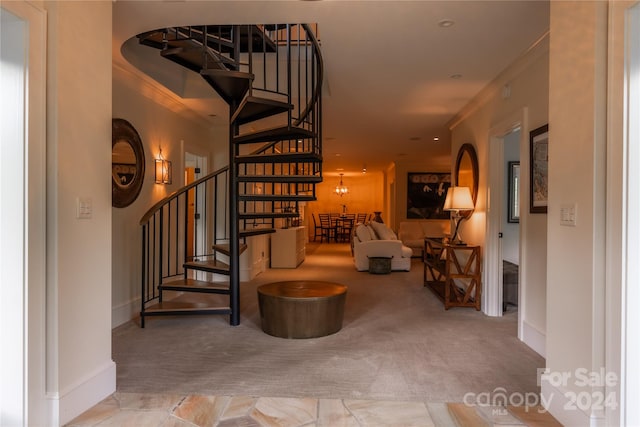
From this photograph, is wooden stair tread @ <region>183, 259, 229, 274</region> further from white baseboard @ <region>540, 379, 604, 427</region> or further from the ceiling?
white baseboard @ <region>540, 379, 604, 427</region>

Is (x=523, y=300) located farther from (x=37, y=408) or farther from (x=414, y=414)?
(x=37, y=408)

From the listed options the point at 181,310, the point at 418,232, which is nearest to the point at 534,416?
the point at 181,310

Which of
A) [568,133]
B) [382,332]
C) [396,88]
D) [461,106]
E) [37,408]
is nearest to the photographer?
[37,408]

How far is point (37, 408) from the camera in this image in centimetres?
193

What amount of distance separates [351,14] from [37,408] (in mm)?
3041

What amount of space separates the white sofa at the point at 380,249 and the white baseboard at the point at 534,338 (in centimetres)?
384

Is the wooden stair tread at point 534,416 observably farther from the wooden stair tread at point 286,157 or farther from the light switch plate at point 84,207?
the light switch plate at point 84,207

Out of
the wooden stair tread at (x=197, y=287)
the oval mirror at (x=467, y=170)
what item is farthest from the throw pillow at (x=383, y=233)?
the wooden stair tread at (x=197, y=287)

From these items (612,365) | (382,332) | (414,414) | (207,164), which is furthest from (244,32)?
(612,365)

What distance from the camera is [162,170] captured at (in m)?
4.79

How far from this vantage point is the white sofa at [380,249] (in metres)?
7.29

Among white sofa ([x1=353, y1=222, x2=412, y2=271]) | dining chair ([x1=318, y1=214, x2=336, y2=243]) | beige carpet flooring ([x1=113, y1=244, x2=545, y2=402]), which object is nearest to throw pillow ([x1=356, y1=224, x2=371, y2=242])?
white sofa ([x1=353, y1=222, x2=412, y2=271])

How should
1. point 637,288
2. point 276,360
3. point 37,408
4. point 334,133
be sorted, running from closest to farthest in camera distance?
point 637,288 → point 37,408 → point 276,360 → point 334,133

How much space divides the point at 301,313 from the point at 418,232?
263 inches
